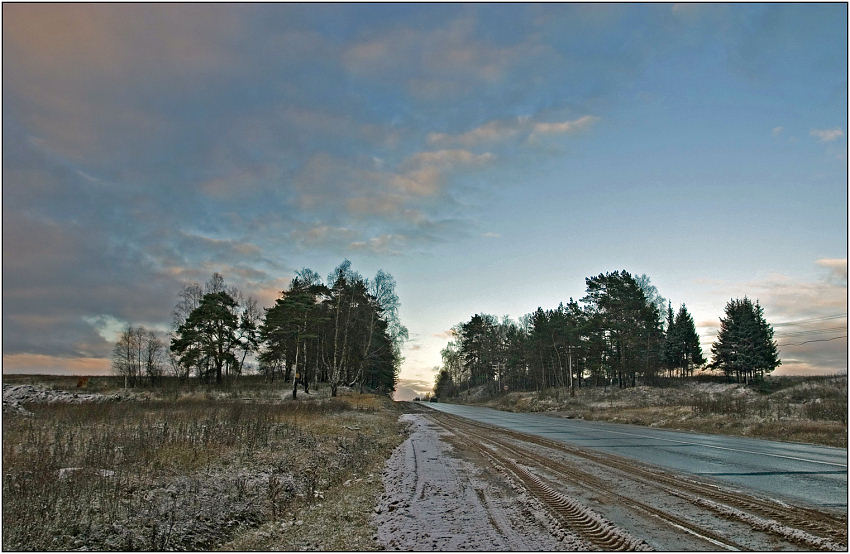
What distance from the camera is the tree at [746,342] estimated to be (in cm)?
6359

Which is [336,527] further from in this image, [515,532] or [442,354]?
[442,354]

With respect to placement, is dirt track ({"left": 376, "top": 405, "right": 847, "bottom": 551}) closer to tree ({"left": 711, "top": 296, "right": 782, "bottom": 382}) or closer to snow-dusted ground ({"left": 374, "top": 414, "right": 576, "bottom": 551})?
snow-dusted ground ({"left": 374, "top": 414, "right": 576, "bottom": 551})

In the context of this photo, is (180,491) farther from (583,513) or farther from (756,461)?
(756,461)

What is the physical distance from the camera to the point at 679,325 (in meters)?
81.7

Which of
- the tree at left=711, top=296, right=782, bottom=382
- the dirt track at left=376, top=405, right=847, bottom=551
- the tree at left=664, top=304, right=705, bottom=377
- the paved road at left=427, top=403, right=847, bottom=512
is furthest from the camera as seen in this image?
the tree at left=664, top=304, right=705, bottom=377

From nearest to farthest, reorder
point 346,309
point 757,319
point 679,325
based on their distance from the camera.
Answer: point 346,309, point 757,319, point 679,325

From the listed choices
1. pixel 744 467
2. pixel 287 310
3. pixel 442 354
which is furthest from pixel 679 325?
pixel 744 467

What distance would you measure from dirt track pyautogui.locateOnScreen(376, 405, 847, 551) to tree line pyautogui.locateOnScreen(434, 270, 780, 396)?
4934cm

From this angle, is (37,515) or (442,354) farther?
(442,354)

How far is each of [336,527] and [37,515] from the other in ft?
13.6

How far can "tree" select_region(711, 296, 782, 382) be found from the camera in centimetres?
6359

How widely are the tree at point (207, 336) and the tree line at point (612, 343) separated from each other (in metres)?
40.9

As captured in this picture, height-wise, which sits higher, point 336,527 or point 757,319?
point 757,319

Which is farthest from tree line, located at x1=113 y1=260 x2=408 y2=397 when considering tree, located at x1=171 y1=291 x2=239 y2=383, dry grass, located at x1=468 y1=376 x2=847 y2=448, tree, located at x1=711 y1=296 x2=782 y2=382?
tree, located at x1=711 y1=296 x2=782 y2=382
